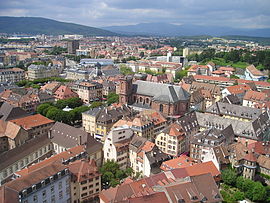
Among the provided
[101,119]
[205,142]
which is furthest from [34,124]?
[205,142]

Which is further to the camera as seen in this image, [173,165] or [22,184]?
[173,165]

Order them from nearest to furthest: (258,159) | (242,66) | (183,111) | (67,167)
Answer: (67,167) → (258,159) → (183,111) → (242,66)

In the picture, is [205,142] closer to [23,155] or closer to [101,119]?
[101,119]

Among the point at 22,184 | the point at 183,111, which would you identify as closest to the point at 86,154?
the point at 22,184

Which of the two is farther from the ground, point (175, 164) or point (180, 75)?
point (180, 75)

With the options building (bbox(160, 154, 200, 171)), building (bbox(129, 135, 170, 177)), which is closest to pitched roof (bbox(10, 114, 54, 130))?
building (bbox(129, 135, 170, 177))

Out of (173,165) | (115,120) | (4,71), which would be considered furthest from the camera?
(4,71)

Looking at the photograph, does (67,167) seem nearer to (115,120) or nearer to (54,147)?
(54,147)

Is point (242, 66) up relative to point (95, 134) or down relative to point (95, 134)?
up
